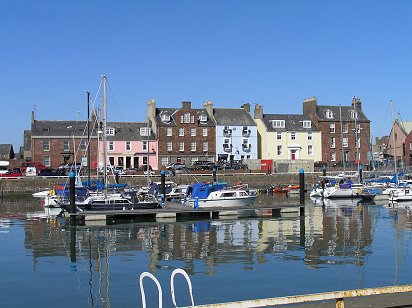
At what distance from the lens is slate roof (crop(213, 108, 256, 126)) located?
8888cm

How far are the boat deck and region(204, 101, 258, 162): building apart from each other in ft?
145

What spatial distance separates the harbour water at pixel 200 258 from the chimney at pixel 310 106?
56.1 meters

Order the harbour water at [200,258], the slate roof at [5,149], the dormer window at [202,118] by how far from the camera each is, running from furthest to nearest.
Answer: the slate roof at [5,149]
the dormer window at [202,118]
the harbour water at [200,258]

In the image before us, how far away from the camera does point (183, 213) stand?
132 ft

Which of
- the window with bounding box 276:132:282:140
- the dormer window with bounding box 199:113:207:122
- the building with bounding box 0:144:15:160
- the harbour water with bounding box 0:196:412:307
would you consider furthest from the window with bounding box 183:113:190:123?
the harbour water with bounding box 0:196:412:307

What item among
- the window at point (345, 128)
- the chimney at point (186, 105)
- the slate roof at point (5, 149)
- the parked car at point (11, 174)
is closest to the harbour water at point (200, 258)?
the parked car at point (11, 174)

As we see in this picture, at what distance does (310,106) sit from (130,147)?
31998 mm

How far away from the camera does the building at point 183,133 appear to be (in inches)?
3374

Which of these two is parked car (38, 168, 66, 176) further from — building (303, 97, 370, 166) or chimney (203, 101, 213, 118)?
building (303, 97, 370, 166)

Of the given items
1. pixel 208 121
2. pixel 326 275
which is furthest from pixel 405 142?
pixel 326 275

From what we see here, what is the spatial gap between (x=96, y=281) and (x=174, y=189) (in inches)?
1426

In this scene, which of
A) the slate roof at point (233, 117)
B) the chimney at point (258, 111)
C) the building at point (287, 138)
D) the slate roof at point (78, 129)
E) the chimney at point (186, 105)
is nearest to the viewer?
the slate roof at point (78, 129)

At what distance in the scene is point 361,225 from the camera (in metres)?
35.1

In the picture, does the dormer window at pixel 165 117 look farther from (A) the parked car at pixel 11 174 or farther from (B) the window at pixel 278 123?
(A) the parked car at pixel 11 174
